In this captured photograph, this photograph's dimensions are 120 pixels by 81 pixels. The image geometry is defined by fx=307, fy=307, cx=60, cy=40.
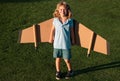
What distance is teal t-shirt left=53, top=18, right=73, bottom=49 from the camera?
25.9ft

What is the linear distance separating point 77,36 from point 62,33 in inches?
22.1

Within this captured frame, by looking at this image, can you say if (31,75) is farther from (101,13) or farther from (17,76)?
(101,13)

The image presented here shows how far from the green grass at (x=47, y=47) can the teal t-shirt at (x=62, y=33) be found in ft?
3.63

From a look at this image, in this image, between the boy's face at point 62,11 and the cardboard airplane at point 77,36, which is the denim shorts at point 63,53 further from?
the boy's face at point 62,11

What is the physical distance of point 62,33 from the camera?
7918mm

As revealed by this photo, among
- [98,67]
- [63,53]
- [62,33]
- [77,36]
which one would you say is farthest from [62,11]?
[98,67]

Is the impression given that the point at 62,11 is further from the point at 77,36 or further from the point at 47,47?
the point at 47,47

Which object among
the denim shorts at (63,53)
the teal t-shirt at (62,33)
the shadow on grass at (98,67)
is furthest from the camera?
the shadow on grass at (98,67)

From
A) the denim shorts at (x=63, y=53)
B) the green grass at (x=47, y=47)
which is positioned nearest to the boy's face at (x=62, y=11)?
the denim shorts at (x=63, y=53)

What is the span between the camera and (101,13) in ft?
41.8

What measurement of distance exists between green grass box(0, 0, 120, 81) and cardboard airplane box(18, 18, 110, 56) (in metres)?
0.95

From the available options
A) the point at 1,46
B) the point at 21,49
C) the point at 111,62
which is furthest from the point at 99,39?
the point at 1,46

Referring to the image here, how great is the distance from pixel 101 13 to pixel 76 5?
1.28 meters

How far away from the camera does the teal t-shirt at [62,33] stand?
25.9ft
